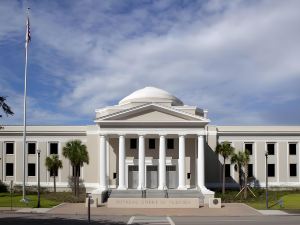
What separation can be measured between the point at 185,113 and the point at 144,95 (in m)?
8.43

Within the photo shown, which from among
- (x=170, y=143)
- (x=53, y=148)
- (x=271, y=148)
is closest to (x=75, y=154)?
(x=53, y=148)

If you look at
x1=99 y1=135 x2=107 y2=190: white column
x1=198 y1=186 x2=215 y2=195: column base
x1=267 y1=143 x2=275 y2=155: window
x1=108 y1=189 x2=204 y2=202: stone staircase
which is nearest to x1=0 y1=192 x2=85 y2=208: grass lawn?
x1=99 y1=135 x2=107 y2=190: white column

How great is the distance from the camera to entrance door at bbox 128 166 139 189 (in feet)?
191

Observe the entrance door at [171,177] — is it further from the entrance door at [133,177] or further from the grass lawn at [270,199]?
the grass lawn at [270,199]

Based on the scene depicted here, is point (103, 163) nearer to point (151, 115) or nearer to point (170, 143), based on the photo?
point (151, 115)

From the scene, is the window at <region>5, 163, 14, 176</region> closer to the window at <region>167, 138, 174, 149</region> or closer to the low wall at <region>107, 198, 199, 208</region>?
the window at <region>167, 138, 174, 149</region>

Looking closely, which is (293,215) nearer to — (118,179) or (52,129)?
(118,179)

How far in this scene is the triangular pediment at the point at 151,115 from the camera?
5528 centimetres

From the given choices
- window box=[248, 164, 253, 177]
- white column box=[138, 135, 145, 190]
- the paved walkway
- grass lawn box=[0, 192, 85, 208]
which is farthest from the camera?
window box=[248, 164, 253, 177]

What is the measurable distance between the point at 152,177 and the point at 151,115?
7.96 meters

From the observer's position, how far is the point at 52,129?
64.0 meters

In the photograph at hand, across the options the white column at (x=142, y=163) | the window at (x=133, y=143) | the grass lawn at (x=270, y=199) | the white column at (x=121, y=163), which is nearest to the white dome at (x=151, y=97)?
the window at (x=133, y=143)

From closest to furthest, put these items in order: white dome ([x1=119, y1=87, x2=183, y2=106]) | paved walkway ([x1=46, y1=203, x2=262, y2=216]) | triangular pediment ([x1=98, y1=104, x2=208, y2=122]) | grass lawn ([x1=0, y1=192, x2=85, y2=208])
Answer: paved walkway ([x1=46, y1=203, x2=262, y2=216]) < grass lawn ([x1=0, y1=192, x2=85, y2=208]) < triangular pediment ([x1=98, y1=104, x2=208, y2=122]) < white dome ([x1=119, y1=87, x2=183, y2=106])

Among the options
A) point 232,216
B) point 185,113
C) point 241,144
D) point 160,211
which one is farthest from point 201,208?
point 241,144
